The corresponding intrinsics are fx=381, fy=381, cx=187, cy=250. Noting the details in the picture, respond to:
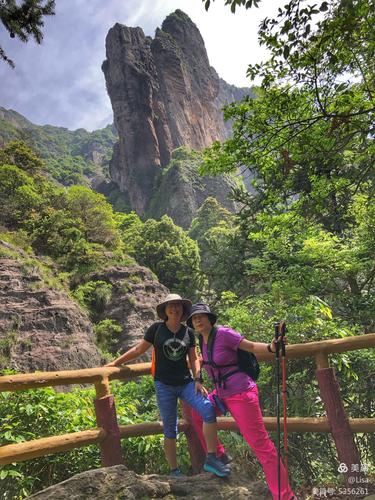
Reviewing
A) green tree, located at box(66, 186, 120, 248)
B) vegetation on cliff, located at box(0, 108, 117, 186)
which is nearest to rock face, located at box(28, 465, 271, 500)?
green tree, located at box(66, 186, 120, 248)

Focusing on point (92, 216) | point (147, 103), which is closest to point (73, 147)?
point (147, 103)

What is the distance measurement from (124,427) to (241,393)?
1.34 metres

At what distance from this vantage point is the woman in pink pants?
8.87ft

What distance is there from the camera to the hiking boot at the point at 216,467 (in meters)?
2.94

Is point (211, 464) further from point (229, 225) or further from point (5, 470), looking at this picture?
point (229, 225)

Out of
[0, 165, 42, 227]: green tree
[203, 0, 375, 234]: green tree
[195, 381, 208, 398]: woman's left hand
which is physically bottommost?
[195, 381, 208, 398]: woman's left hand

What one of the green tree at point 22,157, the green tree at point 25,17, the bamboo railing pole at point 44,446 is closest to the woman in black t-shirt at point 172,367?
the bamboo railing pole at point 44,446

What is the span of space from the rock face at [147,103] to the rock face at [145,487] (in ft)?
198

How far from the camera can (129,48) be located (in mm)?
65188

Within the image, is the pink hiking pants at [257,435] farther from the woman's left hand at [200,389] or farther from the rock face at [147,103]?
the rock face at [147,103]

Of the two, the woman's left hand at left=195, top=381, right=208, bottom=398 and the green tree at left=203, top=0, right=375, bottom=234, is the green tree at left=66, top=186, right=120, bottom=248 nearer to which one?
the green tree at left=203, top=0, right=375, bottom=234

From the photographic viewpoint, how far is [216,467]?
9.73 ft

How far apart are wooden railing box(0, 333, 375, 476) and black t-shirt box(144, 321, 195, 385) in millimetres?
450

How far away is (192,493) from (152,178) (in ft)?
208
